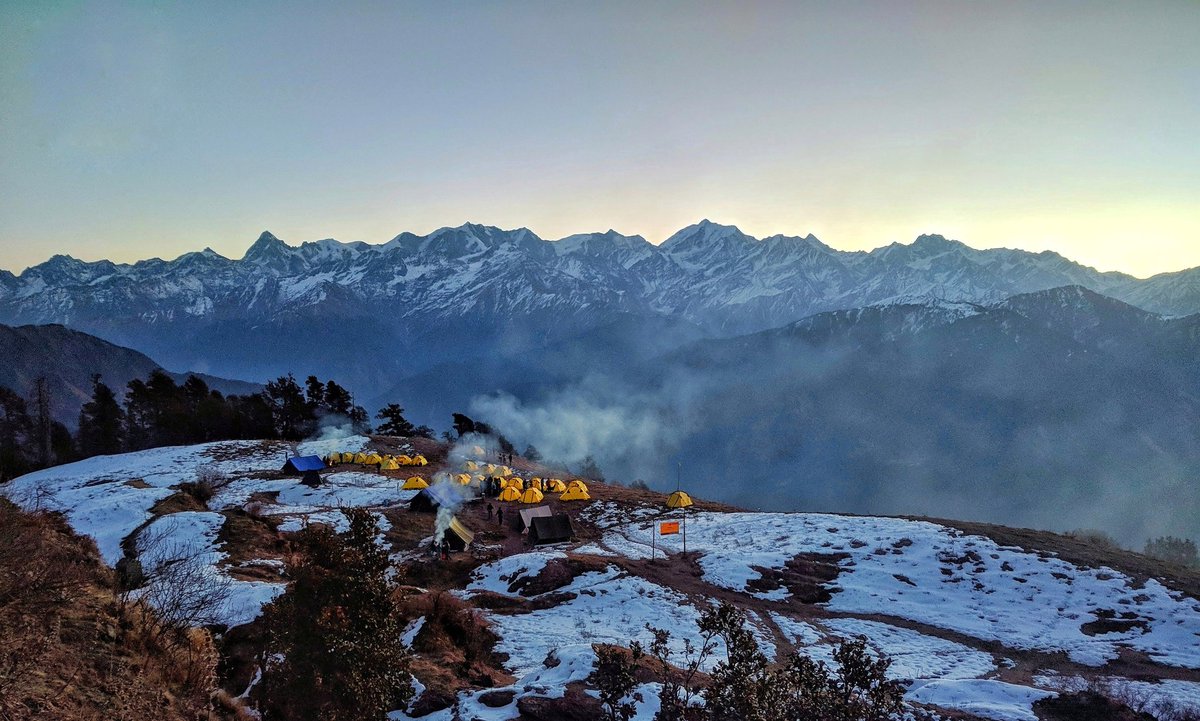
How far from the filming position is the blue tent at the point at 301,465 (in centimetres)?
5947

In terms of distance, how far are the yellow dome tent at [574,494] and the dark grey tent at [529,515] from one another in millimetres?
9909

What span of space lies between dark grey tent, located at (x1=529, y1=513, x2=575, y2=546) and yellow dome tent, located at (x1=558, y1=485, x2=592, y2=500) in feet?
38.2

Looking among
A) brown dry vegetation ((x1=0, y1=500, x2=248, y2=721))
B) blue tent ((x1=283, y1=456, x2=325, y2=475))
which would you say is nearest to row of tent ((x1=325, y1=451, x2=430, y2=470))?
blue tent ((x1=283, y1=456, x2=325, y2=475))

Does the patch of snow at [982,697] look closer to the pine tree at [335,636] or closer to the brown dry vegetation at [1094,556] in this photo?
the pine tree at [335,636]

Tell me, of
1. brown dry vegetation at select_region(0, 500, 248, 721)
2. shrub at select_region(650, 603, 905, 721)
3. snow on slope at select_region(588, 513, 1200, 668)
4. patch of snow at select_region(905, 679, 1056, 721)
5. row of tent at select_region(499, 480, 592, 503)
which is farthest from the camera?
row of tent at select_region(499, 480, 592, 503)

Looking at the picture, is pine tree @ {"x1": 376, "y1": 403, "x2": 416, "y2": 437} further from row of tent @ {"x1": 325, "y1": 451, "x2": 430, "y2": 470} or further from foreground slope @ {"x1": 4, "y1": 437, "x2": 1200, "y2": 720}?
foreground slope @ {"x1": 4, "y1": 437, "x2": 1200, "y2": 720}

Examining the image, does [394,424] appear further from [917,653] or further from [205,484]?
[917,653]

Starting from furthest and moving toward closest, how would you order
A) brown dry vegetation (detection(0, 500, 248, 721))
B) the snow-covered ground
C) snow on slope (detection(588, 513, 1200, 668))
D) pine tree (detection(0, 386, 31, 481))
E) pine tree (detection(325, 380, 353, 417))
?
pine tree (detection(325, 380, 353, 417))
pine tree (detection(0, 386, 31, 481))
snow on slope (detection(588, 513, 1200, 668))
the snow-covered ground
brown dry vegetation (detection(0, 500, 248, 721))

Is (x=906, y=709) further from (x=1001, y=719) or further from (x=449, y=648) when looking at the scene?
(x=449, y=648)

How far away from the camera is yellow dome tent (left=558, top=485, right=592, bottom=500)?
58956mm

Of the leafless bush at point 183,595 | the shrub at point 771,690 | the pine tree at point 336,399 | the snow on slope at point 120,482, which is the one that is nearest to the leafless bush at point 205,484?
the snow on slope at point 120,482

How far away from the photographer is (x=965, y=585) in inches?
1316

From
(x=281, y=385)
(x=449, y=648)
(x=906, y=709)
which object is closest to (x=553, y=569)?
(x=449, y=648)

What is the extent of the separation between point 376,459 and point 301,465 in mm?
8971
